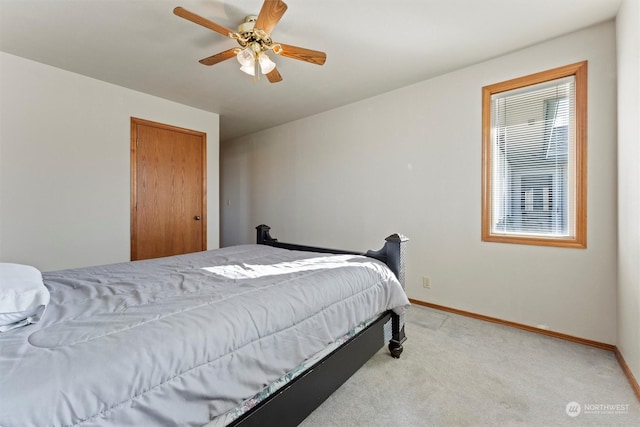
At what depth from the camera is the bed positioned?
0.68 meters

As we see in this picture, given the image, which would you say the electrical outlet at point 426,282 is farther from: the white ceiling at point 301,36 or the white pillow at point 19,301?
the white pillow at point 19,301

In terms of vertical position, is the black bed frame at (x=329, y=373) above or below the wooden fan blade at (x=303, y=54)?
below

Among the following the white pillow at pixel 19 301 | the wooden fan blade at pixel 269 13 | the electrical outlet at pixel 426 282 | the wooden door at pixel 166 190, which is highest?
the wooden fan blade at pixel 269 13

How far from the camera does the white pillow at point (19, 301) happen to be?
868 mm

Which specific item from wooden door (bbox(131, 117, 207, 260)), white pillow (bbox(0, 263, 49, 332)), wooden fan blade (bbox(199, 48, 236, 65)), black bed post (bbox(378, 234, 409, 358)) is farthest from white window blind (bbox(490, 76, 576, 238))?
wooden door (bbox(131, 117, 207, 260))

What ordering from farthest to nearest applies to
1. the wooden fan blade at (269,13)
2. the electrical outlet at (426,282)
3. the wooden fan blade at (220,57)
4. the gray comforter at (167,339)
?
the electrical outlet at (426,282) → the wooden fan blade at (220,57) → the wooden fan blade at (269,13) → the gray comforter at (167,339)

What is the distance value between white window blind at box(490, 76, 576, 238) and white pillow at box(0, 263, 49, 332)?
10.4 feet

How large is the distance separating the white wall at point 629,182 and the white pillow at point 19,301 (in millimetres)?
2886

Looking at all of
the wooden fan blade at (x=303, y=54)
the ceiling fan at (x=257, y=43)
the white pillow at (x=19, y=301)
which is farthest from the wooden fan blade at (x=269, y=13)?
the white pillow at (x=19, y=301)

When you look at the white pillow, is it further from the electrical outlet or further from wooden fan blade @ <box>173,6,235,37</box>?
the electrical outlet

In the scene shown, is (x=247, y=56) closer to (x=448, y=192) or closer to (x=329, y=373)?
(x=329, y=373)

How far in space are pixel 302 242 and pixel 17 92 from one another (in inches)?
137

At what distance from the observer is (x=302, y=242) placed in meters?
4.41

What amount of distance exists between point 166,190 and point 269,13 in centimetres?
275
